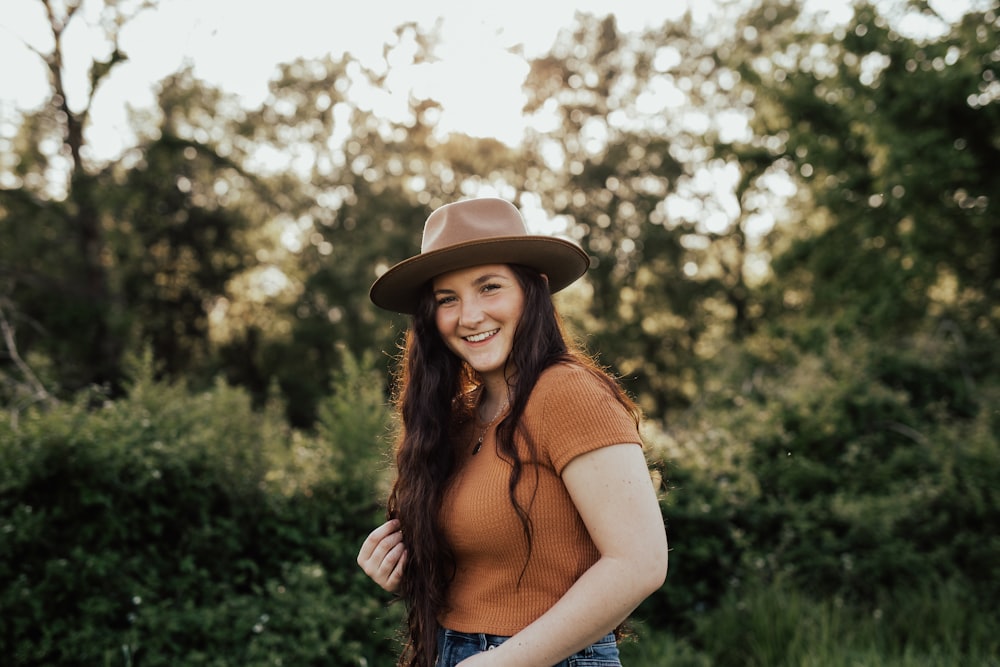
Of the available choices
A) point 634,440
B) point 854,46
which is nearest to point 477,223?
point 634,440

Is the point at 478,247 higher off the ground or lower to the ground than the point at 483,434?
higher

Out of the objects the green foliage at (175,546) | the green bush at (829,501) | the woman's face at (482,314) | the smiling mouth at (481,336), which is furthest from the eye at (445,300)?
the green bush at (829,501)

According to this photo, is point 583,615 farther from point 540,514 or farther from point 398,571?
point 398,571

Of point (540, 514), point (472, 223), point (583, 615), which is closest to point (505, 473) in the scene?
point (540, 514)

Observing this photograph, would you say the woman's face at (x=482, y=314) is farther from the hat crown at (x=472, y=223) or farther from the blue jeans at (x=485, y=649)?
the blue jeans at (x=485, y=649)

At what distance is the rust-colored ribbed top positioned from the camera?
5.66 ft

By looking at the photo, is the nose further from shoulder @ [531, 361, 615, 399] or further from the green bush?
the green bush

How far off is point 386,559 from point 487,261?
2.67 feet

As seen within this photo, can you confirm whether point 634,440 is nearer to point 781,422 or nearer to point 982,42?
point 781,422

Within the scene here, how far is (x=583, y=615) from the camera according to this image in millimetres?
1631

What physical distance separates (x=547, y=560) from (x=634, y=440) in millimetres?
341

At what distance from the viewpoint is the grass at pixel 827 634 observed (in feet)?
14.8

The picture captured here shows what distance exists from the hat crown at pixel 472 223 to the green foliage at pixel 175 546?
3.17 metres

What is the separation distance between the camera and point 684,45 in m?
25.8
